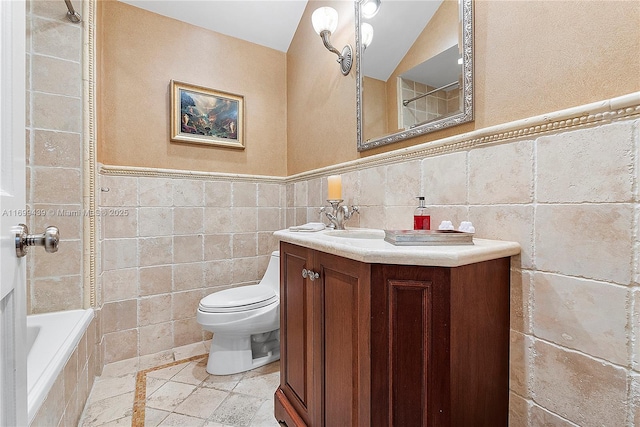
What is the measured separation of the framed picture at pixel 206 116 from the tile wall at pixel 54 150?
1.73 feet

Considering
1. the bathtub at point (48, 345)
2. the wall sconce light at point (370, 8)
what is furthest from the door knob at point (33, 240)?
the wall sconce light at point (370, 8)

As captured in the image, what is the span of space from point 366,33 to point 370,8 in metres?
0.11

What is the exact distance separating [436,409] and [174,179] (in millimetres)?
1919

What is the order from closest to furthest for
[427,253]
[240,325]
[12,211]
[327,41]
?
[12,211]
[427,253]
[240,325]
[327,41]

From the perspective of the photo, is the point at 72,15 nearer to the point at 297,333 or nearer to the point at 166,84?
the point at 166,84

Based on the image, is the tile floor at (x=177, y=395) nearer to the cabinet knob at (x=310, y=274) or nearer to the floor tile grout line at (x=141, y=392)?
the floor tile grout line at (x=141, y=392)

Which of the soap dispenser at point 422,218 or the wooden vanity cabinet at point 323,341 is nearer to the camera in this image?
the wooden vanity cabinet at point 323,341

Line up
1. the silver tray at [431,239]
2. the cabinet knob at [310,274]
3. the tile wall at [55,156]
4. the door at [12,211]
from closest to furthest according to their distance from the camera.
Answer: the door at [12,211] → the silver tray at [431,239] → the cabinet knob at [310,274] → the tile wall at [55,156]

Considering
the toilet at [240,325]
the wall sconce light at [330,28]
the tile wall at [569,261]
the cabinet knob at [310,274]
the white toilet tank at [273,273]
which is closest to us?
the tile wall at [569,261]

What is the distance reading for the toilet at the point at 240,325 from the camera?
158 centimetres

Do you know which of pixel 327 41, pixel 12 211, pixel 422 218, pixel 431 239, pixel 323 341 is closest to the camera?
pixel 12 211

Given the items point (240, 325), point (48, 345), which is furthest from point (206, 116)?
point (48, 345)

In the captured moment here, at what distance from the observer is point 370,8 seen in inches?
59.6

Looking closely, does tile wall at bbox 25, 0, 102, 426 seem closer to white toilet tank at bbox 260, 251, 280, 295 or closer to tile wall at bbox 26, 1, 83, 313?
tile wall at bbox 26, 1, 83, 313
